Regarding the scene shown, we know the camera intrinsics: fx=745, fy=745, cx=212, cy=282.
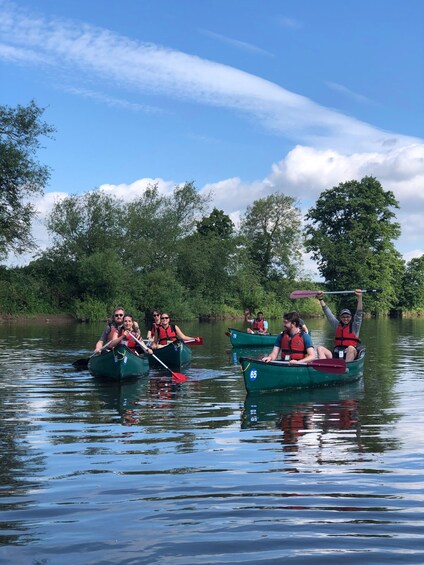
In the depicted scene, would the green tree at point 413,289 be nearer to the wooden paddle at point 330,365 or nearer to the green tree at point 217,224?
the green tree at point 217,224

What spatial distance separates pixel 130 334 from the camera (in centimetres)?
1391

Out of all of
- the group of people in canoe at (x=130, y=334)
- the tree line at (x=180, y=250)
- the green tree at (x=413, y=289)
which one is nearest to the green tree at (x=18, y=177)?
the tree line at (x=180, y=250)

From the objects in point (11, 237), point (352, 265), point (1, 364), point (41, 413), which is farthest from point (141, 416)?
point (352, 265)

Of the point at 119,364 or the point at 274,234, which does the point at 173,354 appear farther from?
the point at 274,234

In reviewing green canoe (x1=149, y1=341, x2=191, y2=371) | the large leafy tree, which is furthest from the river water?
the large leafy tree

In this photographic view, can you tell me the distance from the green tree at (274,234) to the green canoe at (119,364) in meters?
46.2

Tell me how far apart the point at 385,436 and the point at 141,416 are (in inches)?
120

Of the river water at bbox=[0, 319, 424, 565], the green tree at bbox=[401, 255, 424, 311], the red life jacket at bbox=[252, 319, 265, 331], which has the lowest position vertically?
the river water at bbox=[0, 319, 424, 565]

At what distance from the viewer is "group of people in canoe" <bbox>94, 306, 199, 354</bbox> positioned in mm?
13648

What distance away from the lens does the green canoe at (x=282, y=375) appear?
11.0 metres

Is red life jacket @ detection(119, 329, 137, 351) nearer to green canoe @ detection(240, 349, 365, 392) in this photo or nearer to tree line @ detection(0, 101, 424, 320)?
green canoe @ detection(240, 349, 365, 392)

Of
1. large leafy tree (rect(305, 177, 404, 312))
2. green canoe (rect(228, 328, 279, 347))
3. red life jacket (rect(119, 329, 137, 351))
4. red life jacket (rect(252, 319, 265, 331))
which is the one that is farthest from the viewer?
large leafy tree (rect(305, 177, 404, 312))

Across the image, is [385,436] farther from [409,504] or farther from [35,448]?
[35,448]

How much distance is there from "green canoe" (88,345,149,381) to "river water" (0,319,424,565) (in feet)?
4.41
